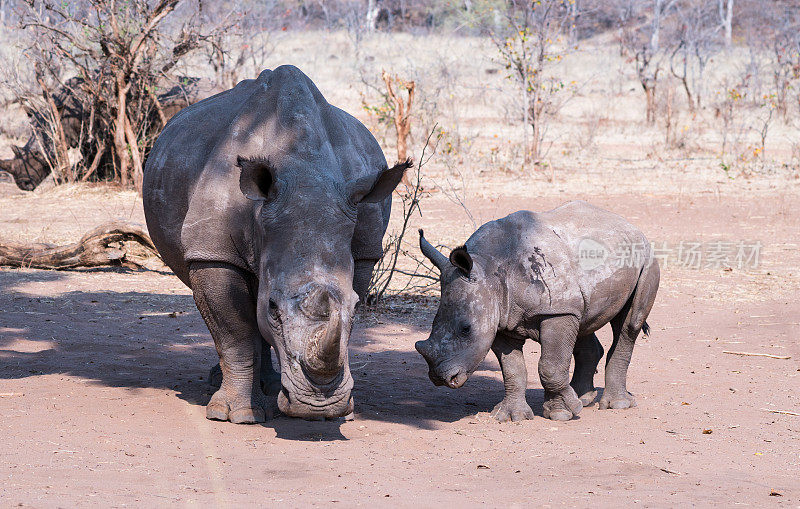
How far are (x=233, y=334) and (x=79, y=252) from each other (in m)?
6.02

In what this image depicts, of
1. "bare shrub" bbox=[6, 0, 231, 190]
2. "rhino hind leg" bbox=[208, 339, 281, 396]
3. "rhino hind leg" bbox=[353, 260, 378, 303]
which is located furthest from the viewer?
"bare shrub" bbox=[6, 0, 231, 190]

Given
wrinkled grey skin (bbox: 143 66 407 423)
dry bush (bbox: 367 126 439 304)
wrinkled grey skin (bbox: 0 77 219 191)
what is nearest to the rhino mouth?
wrinkled grey skin (bbox: 143 66 407 423)

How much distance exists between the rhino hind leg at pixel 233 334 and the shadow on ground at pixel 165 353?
0.63ft

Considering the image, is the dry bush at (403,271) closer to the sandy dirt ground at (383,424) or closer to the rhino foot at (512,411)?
the sandy dirt ground at (383,424)

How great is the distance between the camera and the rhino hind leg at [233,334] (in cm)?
520

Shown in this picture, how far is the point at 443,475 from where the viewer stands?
4508 mm

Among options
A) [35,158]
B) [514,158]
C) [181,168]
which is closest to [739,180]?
[514,158]

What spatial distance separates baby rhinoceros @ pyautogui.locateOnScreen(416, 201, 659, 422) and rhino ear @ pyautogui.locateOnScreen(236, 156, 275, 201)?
1336mm

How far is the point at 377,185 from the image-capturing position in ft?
15.4

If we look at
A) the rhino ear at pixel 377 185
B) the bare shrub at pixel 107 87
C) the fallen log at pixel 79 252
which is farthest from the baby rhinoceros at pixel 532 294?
the bare shrub at pixel 107 87

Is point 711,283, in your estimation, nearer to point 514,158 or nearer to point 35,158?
point 514,158

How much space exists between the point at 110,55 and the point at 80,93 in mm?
1660

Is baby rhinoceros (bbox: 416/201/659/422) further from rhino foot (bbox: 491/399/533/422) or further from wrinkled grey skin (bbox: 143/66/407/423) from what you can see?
wrinkled grey skin (bbox: 143/66/407/423)

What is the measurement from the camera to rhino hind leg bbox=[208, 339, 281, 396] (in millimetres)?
6414
